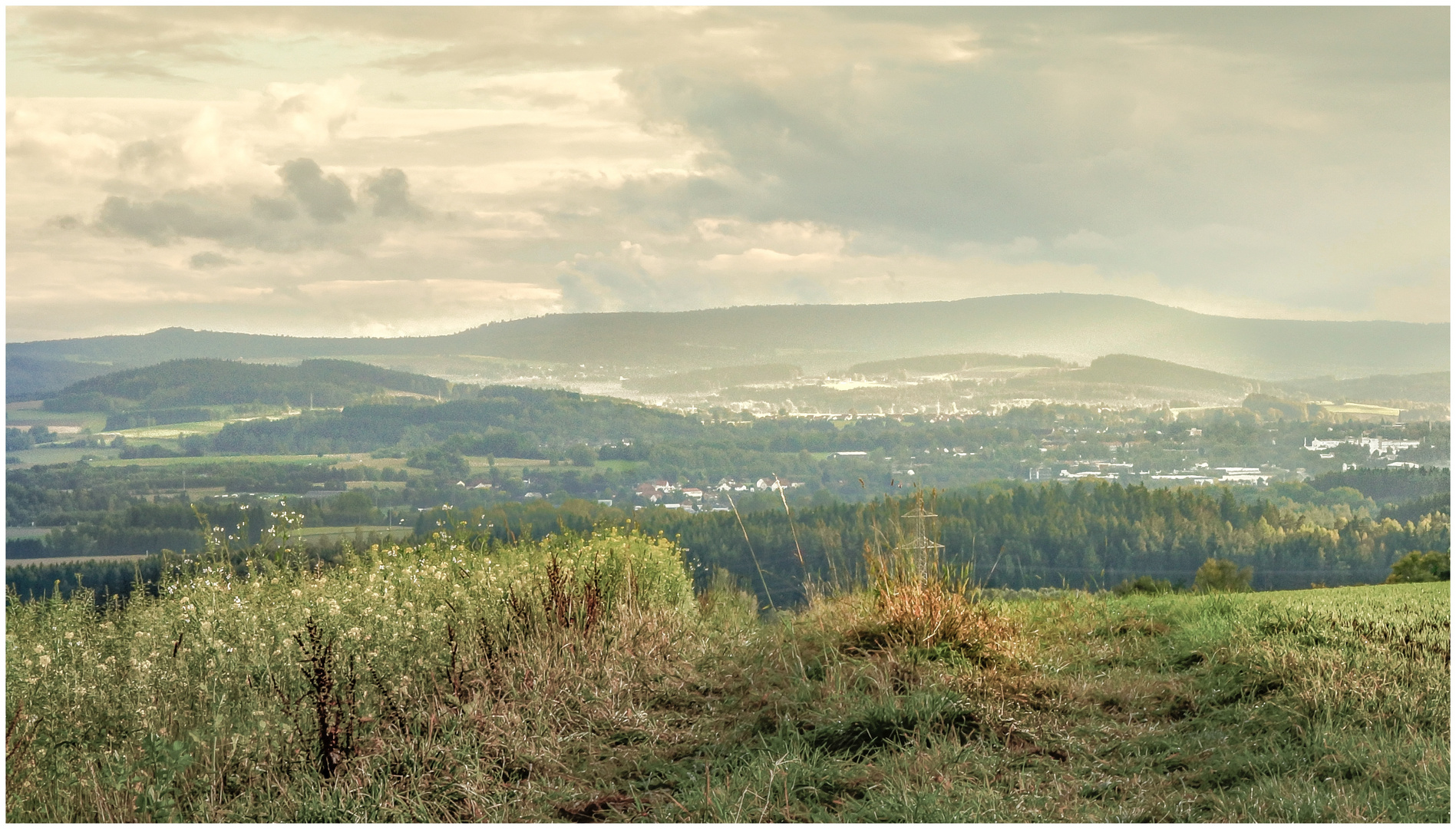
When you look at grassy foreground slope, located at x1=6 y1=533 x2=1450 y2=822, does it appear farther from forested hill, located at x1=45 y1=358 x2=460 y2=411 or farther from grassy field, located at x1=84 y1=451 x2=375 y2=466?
forested hill, located at x1=45 y1=358 x2=460 y2=411

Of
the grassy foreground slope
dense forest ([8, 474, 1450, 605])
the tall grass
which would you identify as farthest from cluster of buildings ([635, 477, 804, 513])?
the grassy foreground slope

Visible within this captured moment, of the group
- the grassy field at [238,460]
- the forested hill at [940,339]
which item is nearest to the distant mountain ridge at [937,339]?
the forested hill at [940,339]

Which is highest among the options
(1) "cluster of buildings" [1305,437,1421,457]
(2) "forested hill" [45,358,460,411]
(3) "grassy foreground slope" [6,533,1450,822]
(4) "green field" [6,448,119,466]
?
(2) "forested hill" [45,358,460,411]

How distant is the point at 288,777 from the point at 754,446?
3661 cm

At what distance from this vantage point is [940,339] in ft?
187

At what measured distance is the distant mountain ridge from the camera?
5150cm

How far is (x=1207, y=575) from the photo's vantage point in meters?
17.0

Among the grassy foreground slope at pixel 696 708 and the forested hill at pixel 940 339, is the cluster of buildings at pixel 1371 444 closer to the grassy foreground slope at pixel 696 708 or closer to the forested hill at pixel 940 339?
the forested hill at pixel 940 339

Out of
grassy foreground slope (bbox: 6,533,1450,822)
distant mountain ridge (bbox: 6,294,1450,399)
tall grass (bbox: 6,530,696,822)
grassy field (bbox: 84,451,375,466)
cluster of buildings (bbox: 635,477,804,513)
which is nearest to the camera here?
grassy foreground slope (bbox: 6,533,1450,822)

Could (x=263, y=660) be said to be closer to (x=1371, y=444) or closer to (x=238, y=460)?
(x=238, y=460)

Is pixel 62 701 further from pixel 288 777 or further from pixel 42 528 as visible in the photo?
pixel 42 528

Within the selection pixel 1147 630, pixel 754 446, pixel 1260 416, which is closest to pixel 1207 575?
pixel 1147 630

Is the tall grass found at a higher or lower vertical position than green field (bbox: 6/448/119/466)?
higher

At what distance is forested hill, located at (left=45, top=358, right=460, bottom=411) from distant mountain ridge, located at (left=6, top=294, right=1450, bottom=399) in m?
1.39
